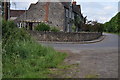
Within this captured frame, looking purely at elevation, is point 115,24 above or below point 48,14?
below

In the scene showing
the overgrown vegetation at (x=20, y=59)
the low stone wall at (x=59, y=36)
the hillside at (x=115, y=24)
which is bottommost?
the overgrown vegetation at (x=20, y=59)

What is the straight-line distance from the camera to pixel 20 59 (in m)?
7.42

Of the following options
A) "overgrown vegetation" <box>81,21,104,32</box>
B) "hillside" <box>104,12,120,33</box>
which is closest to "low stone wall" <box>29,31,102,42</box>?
"overgrown vegetation" <box>81,21,104,32</box>

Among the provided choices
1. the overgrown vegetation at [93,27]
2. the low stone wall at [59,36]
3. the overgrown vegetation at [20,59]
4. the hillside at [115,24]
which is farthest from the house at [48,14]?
the overgrown vegetation at [20,59]

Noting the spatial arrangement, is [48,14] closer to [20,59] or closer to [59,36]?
[59,36]

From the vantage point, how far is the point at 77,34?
23.6 m

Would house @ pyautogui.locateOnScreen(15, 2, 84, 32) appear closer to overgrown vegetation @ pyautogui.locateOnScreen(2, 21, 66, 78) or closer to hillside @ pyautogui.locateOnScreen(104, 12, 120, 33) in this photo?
hillside @ pyautogui.locateOnScreen(104, 12, 120, 33)

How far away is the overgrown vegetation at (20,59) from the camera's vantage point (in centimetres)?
596

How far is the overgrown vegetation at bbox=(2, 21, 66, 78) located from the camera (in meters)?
5.96

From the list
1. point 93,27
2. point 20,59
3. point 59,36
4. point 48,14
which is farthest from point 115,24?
point 20,59

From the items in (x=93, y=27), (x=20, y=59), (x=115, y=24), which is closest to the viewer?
(x=20, y=59)

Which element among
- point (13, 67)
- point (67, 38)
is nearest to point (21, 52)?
point (13, 67)

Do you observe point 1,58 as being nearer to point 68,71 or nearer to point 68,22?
point 68,71

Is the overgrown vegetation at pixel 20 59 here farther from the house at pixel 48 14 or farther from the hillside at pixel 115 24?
the hillside at pixel 115 24
